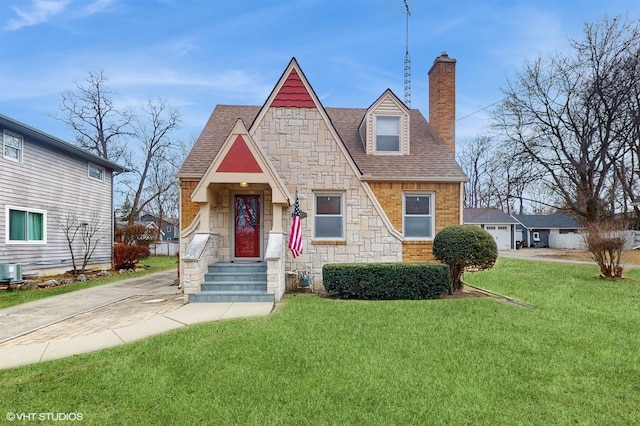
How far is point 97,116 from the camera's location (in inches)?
1216

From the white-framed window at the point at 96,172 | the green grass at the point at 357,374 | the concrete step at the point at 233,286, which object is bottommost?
the green grass at the point at 357,374

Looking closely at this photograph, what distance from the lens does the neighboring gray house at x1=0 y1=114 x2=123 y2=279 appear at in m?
13.7

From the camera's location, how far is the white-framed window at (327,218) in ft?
38.1

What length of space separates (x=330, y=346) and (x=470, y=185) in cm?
4920

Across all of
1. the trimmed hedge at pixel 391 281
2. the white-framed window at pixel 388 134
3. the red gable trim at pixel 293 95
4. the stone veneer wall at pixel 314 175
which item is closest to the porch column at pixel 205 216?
the stone veneer wall at pixel 314 175

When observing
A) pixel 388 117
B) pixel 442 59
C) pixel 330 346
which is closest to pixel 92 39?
pixel 388 117

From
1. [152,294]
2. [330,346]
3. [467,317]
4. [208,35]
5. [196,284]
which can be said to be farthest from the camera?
[208,35]

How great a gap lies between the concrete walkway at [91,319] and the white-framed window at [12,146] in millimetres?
6934

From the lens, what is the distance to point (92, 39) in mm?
16656

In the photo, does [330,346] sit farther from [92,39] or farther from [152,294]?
[92,39]

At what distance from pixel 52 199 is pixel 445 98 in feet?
56.2

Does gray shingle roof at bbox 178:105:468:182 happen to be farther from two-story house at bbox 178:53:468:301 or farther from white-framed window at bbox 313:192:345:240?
white-framed window at bbox 313:192:345:240

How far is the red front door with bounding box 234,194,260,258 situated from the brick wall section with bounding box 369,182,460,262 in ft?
12.7

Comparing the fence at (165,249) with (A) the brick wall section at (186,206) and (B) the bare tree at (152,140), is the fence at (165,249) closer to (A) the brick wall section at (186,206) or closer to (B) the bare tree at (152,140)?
(B) the bare tree at (152,140)
